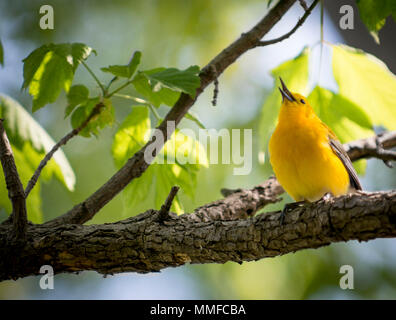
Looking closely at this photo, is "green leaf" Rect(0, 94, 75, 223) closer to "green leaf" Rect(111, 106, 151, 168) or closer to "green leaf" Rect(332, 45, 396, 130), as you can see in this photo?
"green leaf" Rect(111, 106, 151, 168)

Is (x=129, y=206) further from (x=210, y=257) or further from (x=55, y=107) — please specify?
(x=55, y=107)

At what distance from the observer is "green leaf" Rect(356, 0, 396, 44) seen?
2.47 meters

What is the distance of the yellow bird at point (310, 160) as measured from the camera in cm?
340

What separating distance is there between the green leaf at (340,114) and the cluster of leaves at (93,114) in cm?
106

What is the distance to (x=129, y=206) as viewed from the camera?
3383mm

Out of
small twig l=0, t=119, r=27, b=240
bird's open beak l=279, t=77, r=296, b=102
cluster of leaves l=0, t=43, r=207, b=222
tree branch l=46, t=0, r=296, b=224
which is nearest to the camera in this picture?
small twig l=0, t=119, r=27, b=240

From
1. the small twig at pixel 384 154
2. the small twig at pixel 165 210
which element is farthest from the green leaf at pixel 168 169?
the small twig at pixel 384 154

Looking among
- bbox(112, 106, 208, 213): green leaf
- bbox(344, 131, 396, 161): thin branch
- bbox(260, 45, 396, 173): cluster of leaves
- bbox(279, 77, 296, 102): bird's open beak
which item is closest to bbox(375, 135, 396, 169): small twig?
bbox(344, 131, 396, 161): thin branch

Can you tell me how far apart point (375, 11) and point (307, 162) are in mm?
1232

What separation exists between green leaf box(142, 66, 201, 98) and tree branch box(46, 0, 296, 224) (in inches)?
18.4

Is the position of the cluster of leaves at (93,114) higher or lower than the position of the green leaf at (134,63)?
lower

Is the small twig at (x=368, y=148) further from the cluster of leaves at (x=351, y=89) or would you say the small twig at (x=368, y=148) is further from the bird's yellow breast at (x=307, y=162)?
the bird's yellow breast at (x=307, y=162)

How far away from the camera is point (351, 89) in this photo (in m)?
3.53

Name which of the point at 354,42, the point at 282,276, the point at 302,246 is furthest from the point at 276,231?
the point at 282,276
